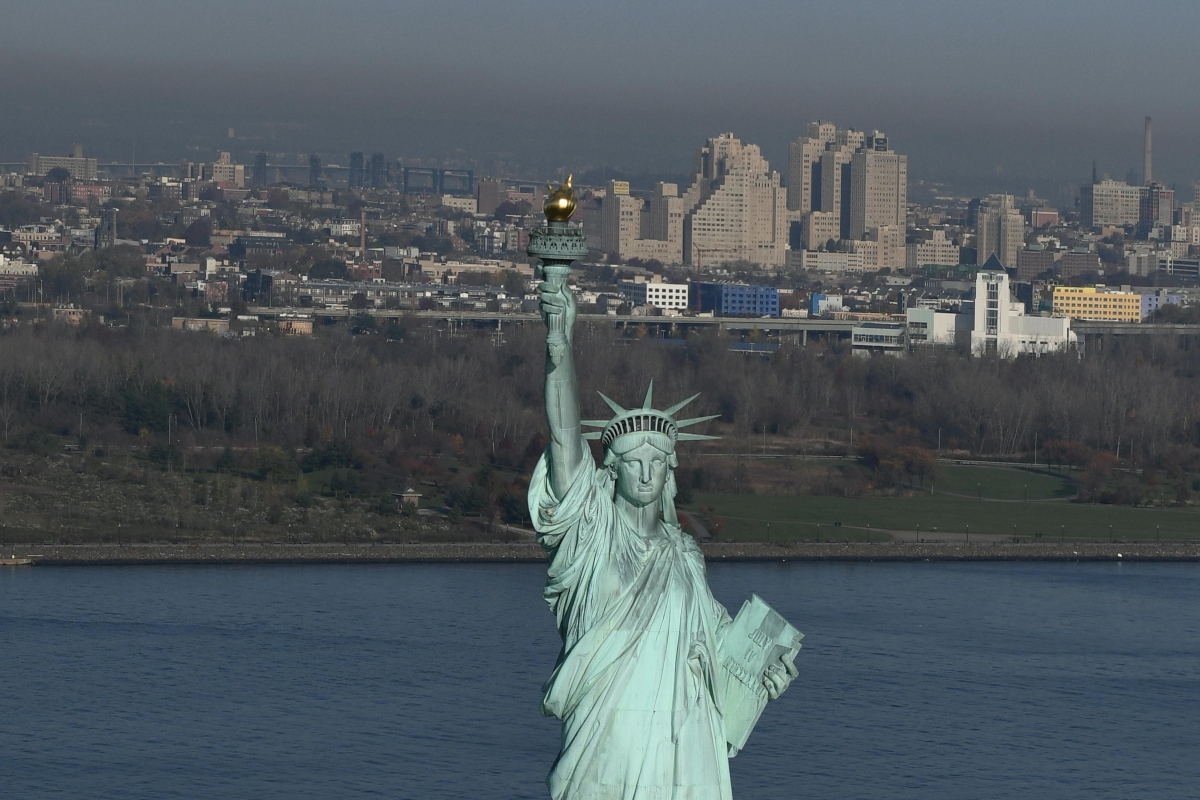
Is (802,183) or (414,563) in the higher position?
(802,183)

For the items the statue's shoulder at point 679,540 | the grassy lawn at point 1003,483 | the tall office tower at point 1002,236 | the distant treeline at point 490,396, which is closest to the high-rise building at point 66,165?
the tall office tower at point 1002,236

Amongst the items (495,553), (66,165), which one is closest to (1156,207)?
(66,165)

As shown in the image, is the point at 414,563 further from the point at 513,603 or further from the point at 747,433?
the point at 747,433

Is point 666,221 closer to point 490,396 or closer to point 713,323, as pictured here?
point 713,323

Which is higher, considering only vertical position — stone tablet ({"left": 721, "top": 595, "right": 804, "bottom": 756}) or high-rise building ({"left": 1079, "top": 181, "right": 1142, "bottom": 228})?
high-rise building ({"left": 1079, "top": 181, "right": 1142, "bottom": 228})

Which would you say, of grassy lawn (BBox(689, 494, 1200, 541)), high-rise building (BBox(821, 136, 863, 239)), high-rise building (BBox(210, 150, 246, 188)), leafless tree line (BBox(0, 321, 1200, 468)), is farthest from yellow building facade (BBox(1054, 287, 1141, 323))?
high-rise building (BBox(210, 150, 246, 188))

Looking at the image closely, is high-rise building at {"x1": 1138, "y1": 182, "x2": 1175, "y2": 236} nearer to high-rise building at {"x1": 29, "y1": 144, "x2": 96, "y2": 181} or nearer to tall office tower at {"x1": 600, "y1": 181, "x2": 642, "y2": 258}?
tall office tower at {"x1": 600, "y1": 181, "x2": 642, "y2": 258}

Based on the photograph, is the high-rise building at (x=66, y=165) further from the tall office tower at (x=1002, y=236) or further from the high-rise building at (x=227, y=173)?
the tall office tower at (x=1002, y=236)

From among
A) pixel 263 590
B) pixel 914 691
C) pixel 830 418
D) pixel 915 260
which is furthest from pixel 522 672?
pixel 915 260
